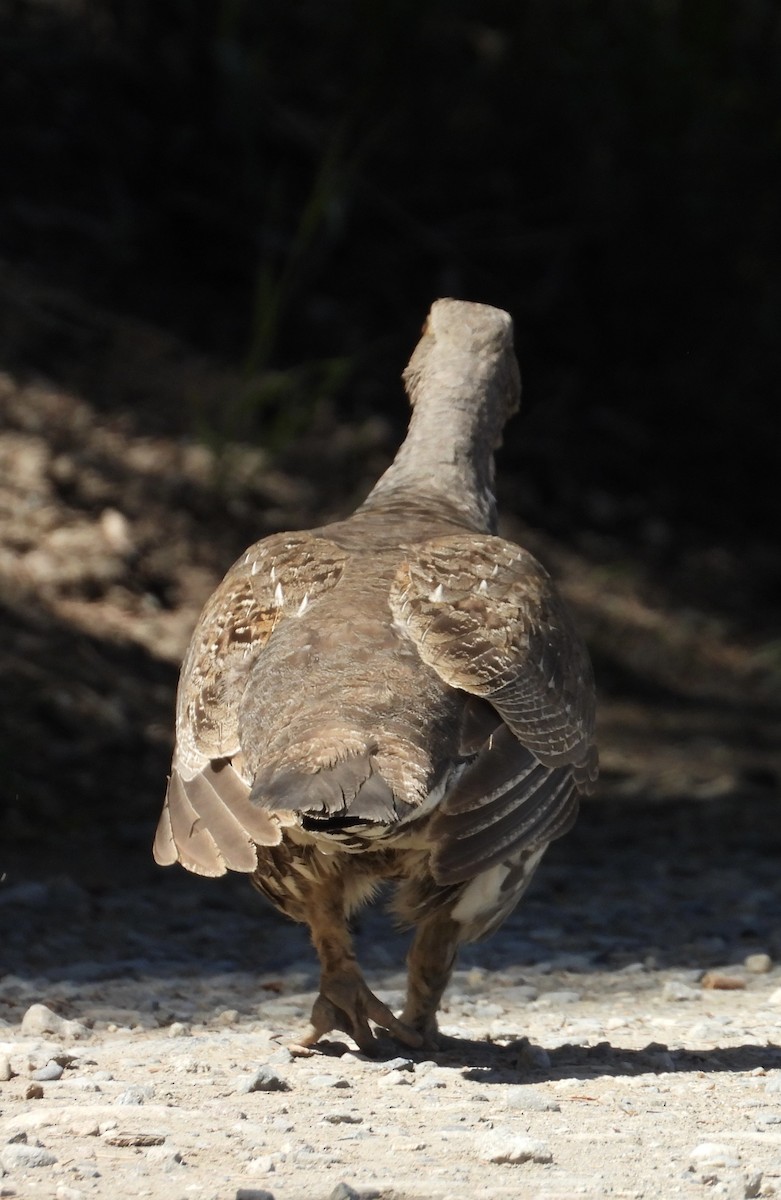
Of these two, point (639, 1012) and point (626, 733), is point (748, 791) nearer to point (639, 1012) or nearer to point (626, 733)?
point (626, 733)

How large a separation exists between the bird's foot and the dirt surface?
10cm

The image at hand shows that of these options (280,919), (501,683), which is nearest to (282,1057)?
(501,683)

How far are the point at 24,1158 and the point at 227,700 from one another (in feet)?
5.30

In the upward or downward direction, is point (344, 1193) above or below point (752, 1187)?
below

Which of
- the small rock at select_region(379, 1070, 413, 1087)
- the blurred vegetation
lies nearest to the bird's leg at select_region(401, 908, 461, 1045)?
the small rock at select_region(379, 1070, 413, 1087)

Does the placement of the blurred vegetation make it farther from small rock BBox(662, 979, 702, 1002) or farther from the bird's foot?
the bird's foot

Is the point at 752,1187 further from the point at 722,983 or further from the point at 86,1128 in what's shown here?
the point at 722,983

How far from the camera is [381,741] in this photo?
14.3 ft

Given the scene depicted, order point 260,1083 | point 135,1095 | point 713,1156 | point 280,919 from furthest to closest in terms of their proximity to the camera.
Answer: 1. point 280,919
2. point 260,1083
3. point 135,1095
4. point 713,1156

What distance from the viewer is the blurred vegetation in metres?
12.3

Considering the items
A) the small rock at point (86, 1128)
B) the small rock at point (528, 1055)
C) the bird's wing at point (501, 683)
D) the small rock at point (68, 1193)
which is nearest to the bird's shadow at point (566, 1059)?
the small rock at point (528, 1055)

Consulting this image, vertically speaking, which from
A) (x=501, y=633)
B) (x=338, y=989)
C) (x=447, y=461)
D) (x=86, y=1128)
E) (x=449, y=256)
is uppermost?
(x=449, y=256)

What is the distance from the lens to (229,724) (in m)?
4.77

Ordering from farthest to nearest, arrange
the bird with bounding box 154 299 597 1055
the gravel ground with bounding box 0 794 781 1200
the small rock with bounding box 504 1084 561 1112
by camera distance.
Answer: the bird with bounding box 154 299 597 1055, the small rock with bounding box 504 1084 561 1112, the gravel ground with bounding box 0 794 781 1200
